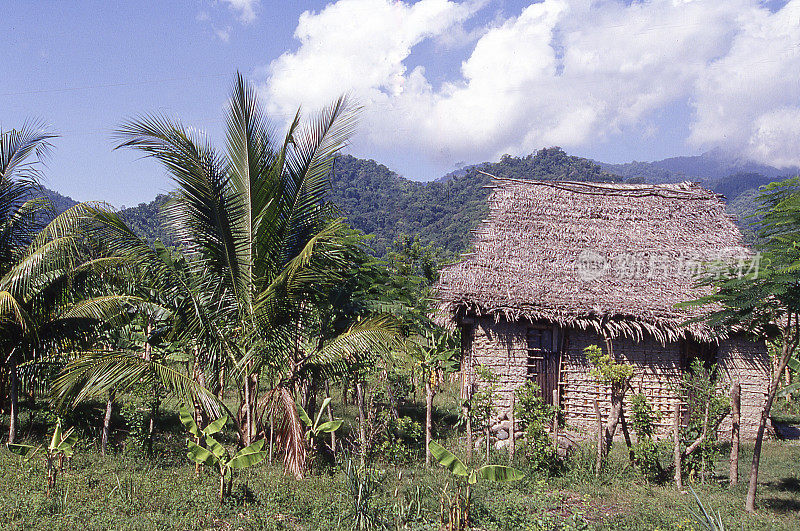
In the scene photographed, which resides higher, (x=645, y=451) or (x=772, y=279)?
(x=772, y=279)

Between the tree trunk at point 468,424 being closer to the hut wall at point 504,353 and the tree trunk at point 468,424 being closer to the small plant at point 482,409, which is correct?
the small plant at point 482,409

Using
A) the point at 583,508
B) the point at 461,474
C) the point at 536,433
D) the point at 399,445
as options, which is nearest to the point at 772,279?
the point at 583,508

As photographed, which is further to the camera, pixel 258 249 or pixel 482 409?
pixel 482 409

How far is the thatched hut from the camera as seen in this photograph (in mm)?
8727

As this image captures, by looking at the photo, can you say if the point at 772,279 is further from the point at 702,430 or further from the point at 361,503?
the point at 361,503

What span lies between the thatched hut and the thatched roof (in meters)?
0.02

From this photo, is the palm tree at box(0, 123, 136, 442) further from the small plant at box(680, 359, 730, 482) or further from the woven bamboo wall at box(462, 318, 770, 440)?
the small plant at box(680, 359, 730, 482)

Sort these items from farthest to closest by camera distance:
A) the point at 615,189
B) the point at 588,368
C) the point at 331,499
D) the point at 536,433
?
the point at 615,189, the point at 588,368, the point at 536,433, the point at 331,499

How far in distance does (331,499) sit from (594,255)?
6538mm

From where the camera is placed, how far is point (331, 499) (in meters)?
5.91

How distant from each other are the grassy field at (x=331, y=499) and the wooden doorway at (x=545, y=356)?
2.03 metres

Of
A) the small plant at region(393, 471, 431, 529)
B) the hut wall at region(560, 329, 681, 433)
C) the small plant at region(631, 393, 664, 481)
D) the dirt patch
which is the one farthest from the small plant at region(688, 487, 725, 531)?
the hut wall at region(560, 329, 681, 433)

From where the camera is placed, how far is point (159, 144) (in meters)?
5.69

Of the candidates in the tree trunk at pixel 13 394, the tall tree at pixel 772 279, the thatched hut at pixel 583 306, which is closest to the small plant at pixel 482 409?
the thatched hut at pixel 583 306
